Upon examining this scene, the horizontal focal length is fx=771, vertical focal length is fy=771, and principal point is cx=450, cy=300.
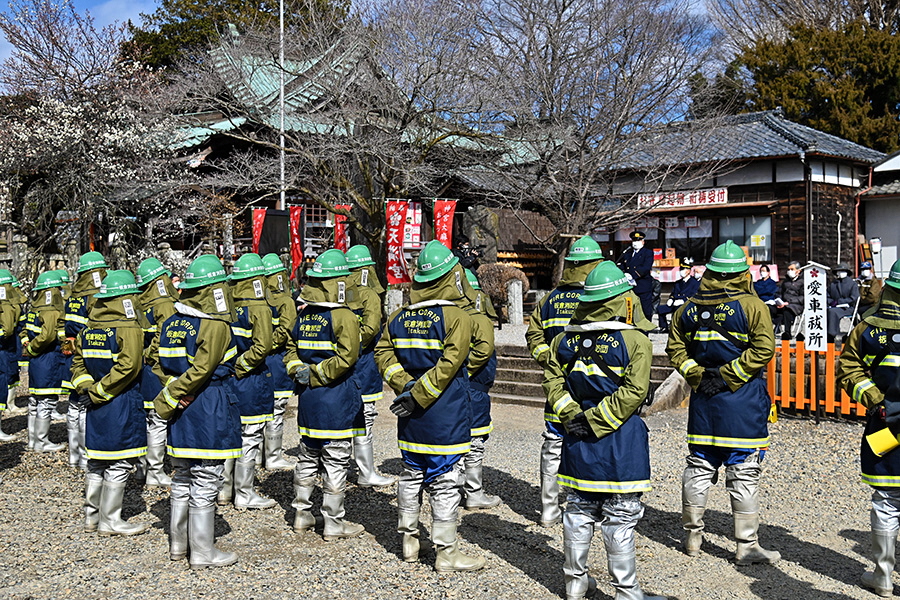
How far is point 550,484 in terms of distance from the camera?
20.0 ft

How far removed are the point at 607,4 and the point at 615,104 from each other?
2.35 m

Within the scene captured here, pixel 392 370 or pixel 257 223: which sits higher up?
pixel 257 223

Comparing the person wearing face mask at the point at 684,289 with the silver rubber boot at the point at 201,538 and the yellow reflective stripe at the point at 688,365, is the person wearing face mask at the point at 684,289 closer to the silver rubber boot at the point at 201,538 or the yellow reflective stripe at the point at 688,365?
the yellow reflective stripe at the point at 688,365

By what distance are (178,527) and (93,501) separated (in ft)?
4.08

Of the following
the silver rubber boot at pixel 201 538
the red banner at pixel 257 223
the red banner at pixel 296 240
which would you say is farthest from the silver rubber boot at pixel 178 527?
the red banner at pixel 257 223

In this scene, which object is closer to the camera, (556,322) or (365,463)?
(556,322)

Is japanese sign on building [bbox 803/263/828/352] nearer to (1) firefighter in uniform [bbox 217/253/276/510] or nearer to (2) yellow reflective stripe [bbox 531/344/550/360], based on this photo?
(2) yellow reflective stripe [bbox 531/344/550/360]

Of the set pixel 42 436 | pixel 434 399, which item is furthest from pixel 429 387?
pixel 42 436

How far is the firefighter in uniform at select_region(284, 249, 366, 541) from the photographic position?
→ 5.68 metres

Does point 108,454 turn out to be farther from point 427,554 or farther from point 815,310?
point 815,310

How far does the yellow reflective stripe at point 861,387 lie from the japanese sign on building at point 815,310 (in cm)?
529

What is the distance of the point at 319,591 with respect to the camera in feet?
15.7

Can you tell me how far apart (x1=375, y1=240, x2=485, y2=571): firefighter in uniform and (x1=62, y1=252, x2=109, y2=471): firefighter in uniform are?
4017 mm

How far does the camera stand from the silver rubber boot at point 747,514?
16.9ft
